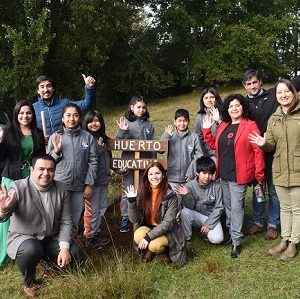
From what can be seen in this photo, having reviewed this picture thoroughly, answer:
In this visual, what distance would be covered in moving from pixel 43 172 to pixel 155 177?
1.28 meters

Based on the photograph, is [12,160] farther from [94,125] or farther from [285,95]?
[285,95]

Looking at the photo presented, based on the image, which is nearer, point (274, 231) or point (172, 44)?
point (274, 231)

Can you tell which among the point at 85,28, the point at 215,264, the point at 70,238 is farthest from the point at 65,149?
the point at 85,28

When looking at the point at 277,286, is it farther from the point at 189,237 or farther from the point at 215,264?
the point at 189,237

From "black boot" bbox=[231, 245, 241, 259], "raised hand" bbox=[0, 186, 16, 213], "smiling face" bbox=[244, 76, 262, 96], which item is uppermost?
"smiling face" bbox=[244, 76, 262, 96]

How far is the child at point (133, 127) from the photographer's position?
5422mm

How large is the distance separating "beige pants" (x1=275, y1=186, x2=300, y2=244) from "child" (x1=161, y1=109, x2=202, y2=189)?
4.12ft

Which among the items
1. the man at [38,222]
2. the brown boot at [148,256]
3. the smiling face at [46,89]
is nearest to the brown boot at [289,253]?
the brown boot at [148,256]

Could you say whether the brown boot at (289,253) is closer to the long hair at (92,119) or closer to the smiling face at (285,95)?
the smiling face at (285,95)

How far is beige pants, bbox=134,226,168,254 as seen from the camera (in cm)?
443

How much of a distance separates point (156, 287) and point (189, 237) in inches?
45.3

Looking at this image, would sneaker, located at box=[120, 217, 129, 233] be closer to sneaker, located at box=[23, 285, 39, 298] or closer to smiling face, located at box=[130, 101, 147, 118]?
smiling face, located at box=[130, 101, 147, 118]

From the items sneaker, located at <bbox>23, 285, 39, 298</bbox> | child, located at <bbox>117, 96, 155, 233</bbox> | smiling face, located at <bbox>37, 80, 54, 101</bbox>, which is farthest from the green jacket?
sneaker, located at <bbox>23, 285, 39, 298</bbox>

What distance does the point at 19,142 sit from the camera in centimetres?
445
